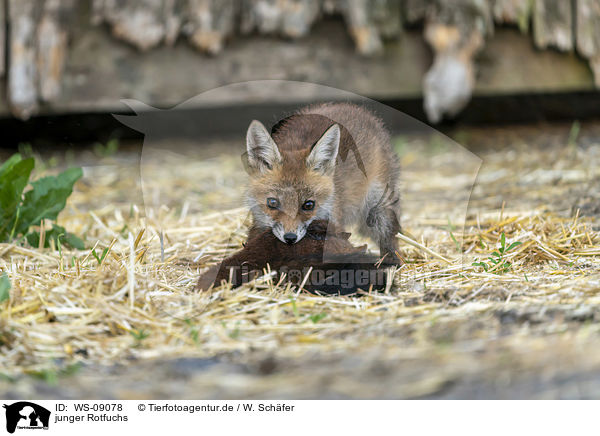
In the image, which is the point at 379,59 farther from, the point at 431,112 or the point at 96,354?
the point at 96,354

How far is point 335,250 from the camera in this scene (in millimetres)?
2895

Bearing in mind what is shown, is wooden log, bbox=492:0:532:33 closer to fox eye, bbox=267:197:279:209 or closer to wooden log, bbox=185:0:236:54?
wooden log, bbox=185:0:236:54

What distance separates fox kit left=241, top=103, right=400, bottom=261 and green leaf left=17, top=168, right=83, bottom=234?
1247mm

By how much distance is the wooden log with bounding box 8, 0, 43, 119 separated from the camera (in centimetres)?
595

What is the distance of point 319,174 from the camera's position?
303 centimetres

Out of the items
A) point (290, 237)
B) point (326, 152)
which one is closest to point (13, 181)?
point (290, 237)

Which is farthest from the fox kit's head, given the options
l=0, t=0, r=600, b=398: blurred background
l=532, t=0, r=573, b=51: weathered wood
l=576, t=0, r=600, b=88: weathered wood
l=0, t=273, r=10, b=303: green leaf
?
l=576, t=0, r=600, b=88: weathered wood

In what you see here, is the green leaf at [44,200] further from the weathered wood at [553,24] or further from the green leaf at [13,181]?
the weathered wood at [553,24]

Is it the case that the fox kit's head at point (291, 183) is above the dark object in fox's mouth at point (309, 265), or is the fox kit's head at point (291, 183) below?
above

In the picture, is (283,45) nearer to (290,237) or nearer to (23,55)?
(23,55)

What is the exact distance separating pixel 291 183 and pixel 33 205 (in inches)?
65.3

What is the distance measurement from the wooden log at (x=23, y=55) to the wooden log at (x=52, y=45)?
0.05m

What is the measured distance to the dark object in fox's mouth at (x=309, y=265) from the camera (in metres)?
2.85
